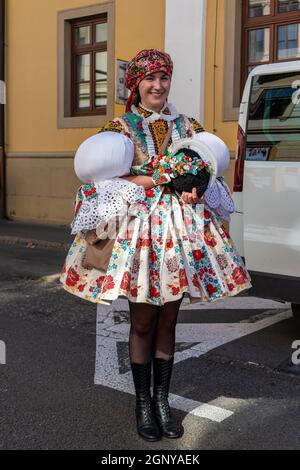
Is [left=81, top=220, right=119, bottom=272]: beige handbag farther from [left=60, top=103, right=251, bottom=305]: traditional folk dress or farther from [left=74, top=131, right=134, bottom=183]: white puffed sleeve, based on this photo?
[left=74, top=131, right=134, bottom=183]: white puffed sleeve

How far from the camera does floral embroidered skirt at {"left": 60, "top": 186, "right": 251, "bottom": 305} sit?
9.09ft

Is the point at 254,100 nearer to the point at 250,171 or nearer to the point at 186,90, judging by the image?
the point at 250,171

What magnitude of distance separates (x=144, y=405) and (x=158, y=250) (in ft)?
2.76

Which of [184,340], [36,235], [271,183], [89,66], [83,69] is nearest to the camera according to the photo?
[271,183]

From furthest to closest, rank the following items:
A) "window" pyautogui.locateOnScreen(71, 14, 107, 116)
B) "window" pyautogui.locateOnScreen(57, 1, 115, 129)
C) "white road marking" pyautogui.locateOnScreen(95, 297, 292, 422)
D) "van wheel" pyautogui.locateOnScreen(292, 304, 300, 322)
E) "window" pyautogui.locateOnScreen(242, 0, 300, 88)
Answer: "window" pyautogui.locateOnScreen(71, 14, 107, 116) < "window" pyautogui.locateOnScreen(57, 1, 115, 129) < "window" pyautogui.locateOnScreen(242, 0, 300, 88) < "van wheel" pyautogui.locateOnScreen(292, 304, 300, 322) < "white road marking" pyautogui.locateOnScreen(95, 297, 292, 422)

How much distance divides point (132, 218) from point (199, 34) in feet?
26.5

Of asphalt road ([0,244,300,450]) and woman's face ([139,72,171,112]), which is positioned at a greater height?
woman's face ([139,72,171,112])

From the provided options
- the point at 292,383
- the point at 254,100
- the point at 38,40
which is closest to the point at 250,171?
the point at 254,100

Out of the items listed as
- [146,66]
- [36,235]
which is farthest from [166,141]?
[36,235]

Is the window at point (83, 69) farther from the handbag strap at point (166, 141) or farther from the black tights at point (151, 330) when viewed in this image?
the black tights at point (151, 330)

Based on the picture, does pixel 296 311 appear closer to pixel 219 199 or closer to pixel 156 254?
pixel 219 199

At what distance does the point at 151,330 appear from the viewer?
2994 mm

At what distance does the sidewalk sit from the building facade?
18.3 inches

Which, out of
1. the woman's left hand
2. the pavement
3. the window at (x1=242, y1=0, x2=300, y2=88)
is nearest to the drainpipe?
the window at (x1=242, y1=0, x2=300, y2=88)
